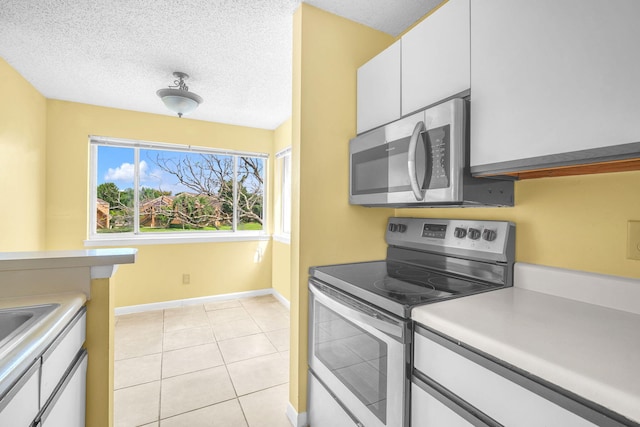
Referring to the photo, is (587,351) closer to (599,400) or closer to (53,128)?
(599,400)

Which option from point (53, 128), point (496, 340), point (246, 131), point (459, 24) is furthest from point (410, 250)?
point (53, 128)

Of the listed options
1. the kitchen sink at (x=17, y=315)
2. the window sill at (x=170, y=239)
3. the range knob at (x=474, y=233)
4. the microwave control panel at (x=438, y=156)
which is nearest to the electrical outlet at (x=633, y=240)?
the range knob at (x=474, y=233)

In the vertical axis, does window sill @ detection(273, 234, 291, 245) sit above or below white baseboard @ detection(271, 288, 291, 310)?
above

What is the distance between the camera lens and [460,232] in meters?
1.47

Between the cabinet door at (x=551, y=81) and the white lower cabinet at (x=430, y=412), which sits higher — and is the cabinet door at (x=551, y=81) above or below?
above

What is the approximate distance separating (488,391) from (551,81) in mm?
927

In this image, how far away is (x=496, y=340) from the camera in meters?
0.77

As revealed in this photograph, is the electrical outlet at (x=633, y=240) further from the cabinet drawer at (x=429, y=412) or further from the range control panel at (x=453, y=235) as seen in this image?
the cabinet drawer at (x=429, y=412)

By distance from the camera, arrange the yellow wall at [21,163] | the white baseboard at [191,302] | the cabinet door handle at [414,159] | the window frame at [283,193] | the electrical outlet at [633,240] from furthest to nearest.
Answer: the window frame at [283,193] → the white baseboard at [191,302] → the yellow wall at [21,163] → the cabinet door handle at [414,159] → the electrical outlet at [633,240]

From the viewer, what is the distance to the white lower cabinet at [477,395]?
642 millimetres

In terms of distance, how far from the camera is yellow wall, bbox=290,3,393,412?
1678mm

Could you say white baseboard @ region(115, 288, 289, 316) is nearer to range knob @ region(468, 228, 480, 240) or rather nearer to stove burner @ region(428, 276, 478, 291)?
stove burner @ region(428, 276, 478, 291)

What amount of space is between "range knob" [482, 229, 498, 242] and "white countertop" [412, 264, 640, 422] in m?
0.26

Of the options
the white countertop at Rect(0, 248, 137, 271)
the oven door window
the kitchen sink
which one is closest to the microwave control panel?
the oven door window
